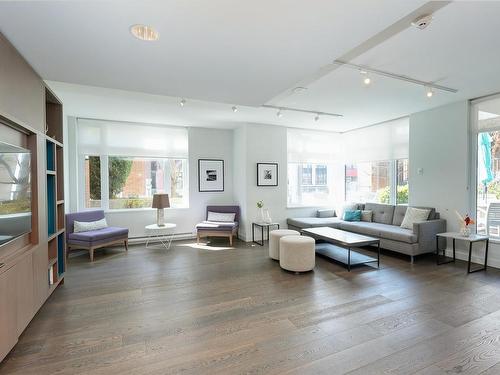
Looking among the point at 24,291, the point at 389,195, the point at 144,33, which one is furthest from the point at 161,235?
the point at 389,195

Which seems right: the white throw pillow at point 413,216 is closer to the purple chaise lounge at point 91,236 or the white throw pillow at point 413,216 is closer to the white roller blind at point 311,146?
the white roller blind at point 311,146

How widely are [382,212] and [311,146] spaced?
2.33 metres

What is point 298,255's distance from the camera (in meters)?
3.68

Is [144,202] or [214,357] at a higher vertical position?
A: [144,202]

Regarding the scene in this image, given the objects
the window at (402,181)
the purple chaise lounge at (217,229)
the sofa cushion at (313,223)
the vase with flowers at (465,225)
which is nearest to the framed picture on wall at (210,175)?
the purple chaise lounge at (217,229)

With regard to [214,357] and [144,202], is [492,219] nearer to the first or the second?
[214,357]

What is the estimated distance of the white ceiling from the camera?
1698 mm

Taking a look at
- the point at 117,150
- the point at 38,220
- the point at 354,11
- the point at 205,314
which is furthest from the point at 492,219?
the point at 117,150

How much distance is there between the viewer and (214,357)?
197cm

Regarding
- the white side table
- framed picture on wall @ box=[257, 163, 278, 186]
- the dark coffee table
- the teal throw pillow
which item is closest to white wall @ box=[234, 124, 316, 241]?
framed picture on wall @ box=[257, 163, 278, 186]

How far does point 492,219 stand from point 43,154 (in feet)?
20.3

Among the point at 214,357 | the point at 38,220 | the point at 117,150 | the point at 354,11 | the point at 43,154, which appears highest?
the point at 354,11

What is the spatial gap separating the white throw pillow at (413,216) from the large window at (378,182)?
2.01 ft

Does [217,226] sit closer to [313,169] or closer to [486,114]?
[313,169]
